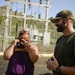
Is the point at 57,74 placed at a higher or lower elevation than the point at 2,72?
higher

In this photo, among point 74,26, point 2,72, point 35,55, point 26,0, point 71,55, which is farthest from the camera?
point 26,0

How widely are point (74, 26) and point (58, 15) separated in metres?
0.27

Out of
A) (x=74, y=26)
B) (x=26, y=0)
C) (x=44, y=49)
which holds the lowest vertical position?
→ (x=44, y=49)

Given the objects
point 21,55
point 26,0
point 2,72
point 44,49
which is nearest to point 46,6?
point 26,0

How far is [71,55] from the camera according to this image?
3.62 meters

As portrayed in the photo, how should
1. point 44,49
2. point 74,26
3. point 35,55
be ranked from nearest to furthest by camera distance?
point 74,26 → point 35,55 → point 44,49

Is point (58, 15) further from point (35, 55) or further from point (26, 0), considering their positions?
point (26, 0)

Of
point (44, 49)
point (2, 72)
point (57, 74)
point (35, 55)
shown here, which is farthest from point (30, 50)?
point (44, 49)

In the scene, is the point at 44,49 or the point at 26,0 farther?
the point at 26,0

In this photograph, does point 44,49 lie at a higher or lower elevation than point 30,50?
lower

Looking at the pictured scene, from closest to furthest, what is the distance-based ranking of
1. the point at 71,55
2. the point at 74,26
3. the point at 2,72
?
the point at 71,55
the point at 74,26
the point at 2,72

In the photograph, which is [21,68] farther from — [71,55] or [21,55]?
[71,55]

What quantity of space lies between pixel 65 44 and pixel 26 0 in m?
21.1

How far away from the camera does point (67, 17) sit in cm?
380
